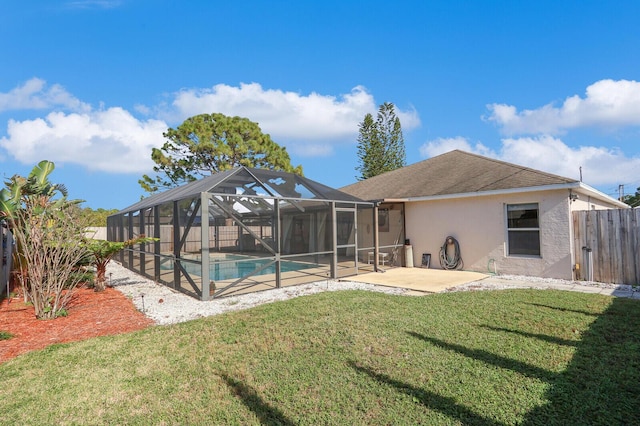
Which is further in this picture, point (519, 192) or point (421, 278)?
point (421, 278)

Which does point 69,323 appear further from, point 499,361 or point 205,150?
point 205,150

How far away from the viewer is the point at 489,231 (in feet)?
34.5

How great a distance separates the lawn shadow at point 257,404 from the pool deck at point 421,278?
224 inches

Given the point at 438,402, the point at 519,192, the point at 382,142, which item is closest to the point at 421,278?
the point at 519,192

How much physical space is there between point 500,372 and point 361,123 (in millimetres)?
29415

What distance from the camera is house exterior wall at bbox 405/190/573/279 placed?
908 centimetres

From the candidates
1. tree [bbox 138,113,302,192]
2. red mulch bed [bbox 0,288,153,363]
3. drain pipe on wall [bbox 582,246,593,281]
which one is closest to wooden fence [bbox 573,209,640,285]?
drain pipe on wall [bbox 582,246,593,281]

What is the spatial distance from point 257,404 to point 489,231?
944cm

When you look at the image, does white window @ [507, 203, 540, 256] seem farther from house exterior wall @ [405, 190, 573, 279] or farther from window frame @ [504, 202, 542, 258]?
house exterior wall @ [405, 190, 573, 279]

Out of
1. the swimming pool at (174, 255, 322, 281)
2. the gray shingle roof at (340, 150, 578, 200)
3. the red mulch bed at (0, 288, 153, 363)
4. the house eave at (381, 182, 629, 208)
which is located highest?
the gray shingle roof at (340, 150, 578, 200)

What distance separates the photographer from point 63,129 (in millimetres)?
14398

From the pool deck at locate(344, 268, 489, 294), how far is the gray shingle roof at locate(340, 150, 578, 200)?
2610 millimetres

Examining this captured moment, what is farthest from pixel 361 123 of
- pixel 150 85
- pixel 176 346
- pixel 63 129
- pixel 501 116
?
pixel 176 346

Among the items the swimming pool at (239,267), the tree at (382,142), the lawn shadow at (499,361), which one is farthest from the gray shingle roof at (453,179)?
the tree at (382,142)
